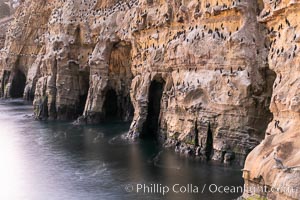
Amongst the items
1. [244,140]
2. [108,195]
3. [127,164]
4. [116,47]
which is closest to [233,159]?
[244,140]

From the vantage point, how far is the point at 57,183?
34719mm

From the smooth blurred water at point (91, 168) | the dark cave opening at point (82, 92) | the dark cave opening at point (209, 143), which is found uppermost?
the dark cave opening at point (82, 92)

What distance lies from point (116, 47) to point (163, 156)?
1000 inches

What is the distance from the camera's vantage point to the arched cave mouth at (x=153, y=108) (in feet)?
166

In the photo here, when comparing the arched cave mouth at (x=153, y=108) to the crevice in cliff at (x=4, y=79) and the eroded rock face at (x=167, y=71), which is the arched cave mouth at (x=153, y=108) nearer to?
the eroded rock face at (x=167, y=71)

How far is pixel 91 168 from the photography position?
3866cm

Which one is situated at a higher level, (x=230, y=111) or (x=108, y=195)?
(x=230, y=111)

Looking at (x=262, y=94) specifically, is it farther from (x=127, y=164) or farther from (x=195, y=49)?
(x=127, y=164)

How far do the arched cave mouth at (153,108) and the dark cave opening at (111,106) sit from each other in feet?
46.0

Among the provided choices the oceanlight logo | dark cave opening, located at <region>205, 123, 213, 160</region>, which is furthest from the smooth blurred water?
dark cave opening, located at <region>205, 123, 213, 160</region>

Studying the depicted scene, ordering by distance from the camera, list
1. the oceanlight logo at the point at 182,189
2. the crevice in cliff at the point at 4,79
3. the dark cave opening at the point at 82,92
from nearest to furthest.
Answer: the oceanlight logo at the point at 182,189, the dark cave opening at the point at 82,92, the crevice in cliff at the point at 4,79

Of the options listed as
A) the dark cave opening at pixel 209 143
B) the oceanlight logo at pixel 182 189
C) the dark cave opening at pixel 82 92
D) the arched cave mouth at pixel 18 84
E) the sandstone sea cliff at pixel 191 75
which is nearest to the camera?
the sandstone sea cliff at pixel 191 75

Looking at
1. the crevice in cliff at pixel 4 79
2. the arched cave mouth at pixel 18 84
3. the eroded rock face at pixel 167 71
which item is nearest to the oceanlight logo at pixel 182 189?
the eroded rock face at pixel 167 71

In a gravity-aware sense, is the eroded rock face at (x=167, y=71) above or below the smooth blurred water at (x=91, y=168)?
above
